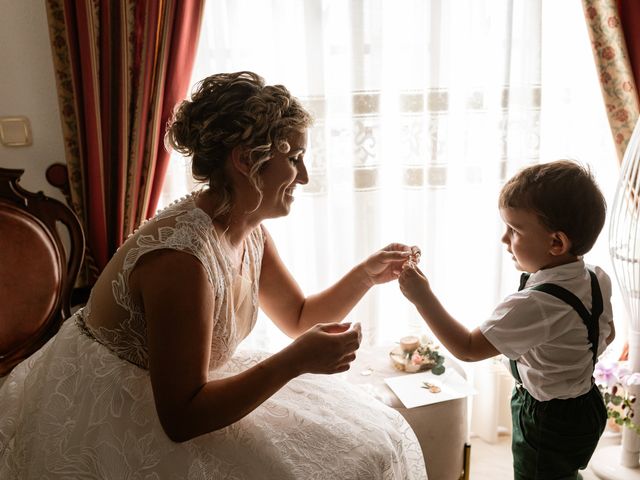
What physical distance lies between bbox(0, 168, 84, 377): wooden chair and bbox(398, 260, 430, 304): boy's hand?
1235 mm

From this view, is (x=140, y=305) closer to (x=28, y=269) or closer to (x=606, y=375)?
(x=28, y=269)

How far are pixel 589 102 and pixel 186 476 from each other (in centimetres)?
217

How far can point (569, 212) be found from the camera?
138cm

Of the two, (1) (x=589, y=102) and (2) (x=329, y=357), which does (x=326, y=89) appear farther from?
(2) (x=329, y=357)

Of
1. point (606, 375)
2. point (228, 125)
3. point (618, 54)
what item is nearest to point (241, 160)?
point (228, 125)

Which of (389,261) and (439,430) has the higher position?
(389,261)

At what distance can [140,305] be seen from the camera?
1290mm

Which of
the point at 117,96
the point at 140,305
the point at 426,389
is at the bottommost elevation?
the point at 426,389

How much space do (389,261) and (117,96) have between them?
4.11 ft

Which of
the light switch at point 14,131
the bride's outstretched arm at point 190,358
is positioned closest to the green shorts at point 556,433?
the bride's outstretched arm at point 190,358

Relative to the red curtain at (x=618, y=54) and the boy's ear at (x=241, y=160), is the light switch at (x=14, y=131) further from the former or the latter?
the red curtain at (x=618, y=54)

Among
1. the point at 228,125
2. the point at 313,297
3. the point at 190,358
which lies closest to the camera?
the point at 190,358

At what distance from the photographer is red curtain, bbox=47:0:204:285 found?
2.10m

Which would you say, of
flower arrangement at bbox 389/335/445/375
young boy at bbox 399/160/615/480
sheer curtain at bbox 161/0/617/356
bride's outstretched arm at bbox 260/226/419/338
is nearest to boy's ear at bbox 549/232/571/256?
young boy at bbox 399/160/615/480
